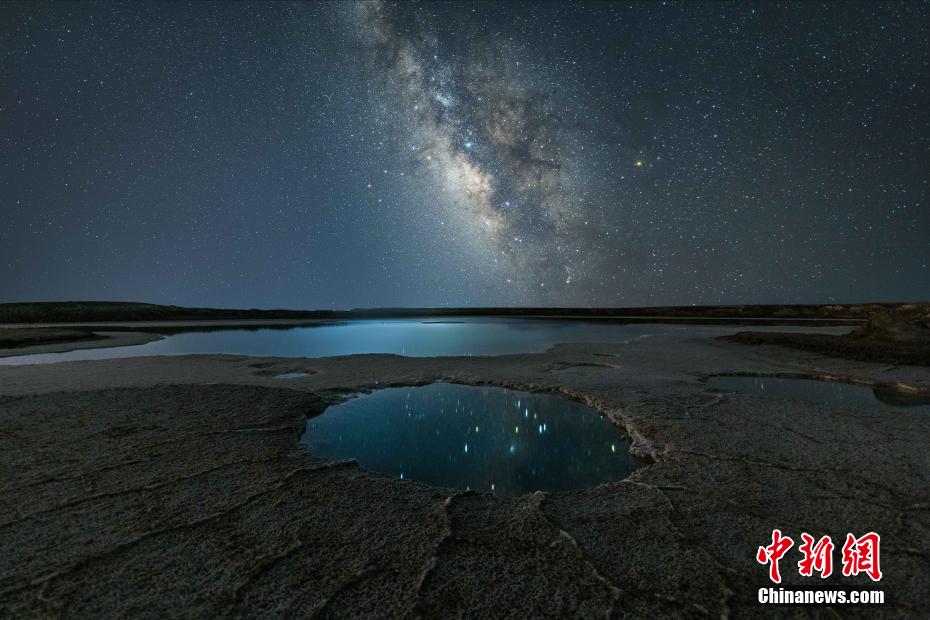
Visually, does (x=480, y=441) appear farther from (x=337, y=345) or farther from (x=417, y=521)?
(x=337, y=345)

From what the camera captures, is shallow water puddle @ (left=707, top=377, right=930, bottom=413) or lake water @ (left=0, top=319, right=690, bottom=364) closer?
shallow water puddle @ (left=707, top=377, right=930, bottom=413)

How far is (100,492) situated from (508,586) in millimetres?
3643

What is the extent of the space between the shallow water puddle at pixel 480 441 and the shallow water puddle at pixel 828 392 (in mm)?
4055

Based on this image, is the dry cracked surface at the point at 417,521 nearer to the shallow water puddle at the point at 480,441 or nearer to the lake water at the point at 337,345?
the shallow water puddle at the point at 480,441

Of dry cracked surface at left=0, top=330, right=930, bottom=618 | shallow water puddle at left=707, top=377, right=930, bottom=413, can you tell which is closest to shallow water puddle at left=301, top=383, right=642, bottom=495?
dry cracked surface at left=0, top=330, right=930, bottom=618

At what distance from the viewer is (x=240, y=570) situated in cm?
240

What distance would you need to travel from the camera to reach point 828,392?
25.3 ft

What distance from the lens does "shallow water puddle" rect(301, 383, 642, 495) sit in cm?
425

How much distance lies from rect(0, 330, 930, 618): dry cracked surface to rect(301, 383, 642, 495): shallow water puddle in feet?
1.44

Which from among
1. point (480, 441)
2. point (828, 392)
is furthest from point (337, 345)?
point (828, 392)

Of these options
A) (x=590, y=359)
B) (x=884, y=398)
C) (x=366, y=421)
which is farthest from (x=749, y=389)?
(x=366, y=421)

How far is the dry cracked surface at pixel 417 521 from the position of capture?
7.14 feet

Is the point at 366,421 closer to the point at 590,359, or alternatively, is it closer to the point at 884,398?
the point at 590,359

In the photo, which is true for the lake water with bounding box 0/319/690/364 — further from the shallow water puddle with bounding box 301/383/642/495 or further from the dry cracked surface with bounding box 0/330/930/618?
the dry cracked surface with bounding box 0/330/930/618
